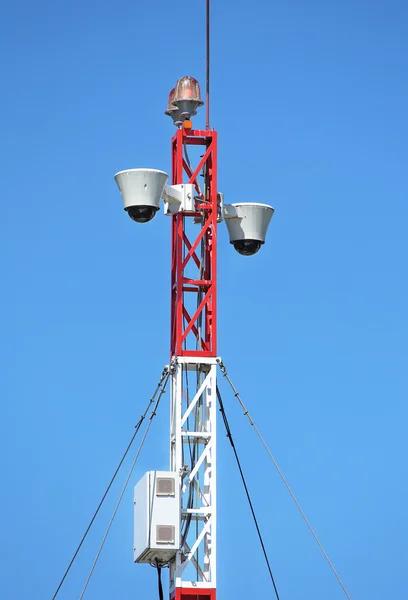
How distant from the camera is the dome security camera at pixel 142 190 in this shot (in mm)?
67500

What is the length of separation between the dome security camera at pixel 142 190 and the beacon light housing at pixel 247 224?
2.10 metres

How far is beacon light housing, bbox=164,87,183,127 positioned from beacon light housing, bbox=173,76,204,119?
75 millimetres

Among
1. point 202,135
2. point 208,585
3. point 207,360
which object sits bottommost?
point 208,585

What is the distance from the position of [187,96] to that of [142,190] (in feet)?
8.66

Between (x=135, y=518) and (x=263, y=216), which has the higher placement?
(x=263, y=216)

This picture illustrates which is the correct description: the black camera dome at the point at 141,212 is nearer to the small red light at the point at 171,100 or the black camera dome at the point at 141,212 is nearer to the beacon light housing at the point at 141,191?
the beacon light housing at the point at 141,191

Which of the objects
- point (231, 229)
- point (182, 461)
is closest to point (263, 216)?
point (231, 229)

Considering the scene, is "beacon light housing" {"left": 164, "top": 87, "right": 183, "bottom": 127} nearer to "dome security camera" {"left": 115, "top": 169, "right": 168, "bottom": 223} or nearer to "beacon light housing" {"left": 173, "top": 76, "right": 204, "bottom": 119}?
"beacon light housing" {"left": 173, "top": 76, "right": 204, "bottom": 119}

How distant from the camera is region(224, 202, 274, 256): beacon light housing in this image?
69.2 m

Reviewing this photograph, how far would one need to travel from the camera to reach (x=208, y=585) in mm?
67188

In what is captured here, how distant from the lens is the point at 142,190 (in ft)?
221

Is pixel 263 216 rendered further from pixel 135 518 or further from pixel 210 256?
pixel 135 518

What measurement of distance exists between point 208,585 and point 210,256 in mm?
6622

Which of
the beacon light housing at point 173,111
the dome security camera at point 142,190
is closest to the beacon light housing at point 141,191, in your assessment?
the dome security camera at point 142,190
